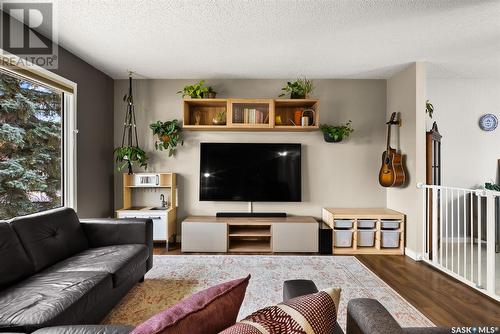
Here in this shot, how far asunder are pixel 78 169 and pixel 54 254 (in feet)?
4.69

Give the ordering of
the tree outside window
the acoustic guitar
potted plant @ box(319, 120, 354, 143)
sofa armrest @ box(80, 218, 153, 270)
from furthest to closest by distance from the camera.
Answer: potted plant @ box(319, 120, 354, 143)
the acoustic guitar
sofa armrest @ box(80, 218, 153, 270)
the tree outside window

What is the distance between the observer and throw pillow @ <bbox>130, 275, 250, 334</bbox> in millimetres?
602

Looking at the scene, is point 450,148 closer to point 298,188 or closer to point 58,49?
point 298,188

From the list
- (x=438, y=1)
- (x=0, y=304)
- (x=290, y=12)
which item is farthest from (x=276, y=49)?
(x=0, y=304)

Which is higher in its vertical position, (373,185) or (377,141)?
(377,141)

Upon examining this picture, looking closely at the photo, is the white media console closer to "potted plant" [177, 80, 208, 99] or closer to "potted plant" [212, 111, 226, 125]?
"potted plant" [212, 111, 226, 125]

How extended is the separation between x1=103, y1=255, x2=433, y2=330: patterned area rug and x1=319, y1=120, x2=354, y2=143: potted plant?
1623 millimetres

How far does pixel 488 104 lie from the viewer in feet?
13.0

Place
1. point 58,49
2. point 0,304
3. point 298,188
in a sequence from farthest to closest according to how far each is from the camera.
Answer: point 298,188, point 58,49, point 0,304

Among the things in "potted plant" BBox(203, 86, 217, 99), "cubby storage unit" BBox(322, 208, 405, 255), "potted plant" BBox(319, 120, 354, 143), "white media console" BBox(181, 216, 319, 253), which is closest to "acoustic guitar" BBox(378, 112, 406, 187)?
"cubby storage unit" BBox(322, 208, 405, 255)

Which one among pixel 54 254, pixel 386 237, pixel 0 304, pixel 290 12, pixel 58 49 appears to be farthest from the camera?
pixel 386 237

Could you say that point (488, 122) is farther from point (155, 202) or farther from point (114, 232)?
point (114, 232)

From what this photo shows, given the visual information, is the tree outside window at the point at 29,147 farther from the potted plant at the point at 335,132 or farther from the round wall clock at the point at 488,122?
the round wall clock at the point at 488,122

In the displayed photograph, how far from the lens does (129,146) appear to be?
3.71 metres
